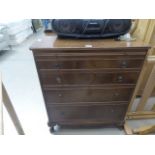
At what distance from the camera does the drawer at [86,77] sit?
3.62 ft

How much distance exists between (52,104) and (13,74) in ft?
4.78

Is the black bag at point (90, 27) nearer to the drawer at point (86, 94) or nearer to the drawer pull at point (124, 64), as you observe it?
the drawer pull at point (124, 64)

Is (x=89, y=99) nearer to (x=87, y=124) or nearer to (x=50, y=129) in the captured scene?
(x=87, y=124)

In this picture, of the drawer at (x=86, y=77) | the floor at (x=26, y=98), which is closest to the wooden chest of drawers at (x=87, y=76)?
the drawer at (x=86, y=77)

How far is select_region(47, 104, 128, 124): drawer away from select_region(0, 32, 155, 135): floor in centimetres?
18

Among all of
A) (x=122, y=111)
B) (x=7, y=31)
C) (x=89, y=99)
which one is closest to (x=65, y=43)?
(x=89, y=99)

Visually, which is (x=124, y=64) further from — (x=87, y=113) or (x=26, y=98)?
(x=26, y=98)

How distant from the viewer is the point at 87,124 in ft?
4.82

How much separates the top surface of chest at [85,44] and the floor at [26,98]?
2.97 ft

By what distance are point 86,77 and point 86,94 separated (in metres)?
0.18

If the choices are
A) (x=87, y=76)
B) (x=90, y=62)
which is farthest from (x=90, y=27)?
(x=87, y=76)

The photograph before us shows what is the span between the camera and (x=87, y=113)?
1.38 meters

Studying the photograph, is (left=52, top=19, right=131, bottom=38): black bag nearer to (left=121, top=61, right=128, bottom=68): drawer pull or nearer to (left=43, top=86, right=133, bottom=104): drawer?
(left=121, top=61, right=128, bottom=68): drawer pull
